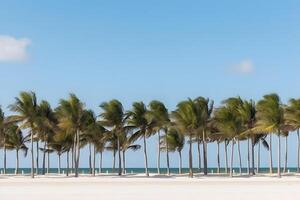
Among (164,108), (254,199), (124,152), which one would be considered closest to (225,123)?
(164,108)

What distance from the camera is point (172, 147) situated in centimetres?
7762

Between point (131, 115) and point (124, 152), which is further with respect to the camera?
point (124, 152)

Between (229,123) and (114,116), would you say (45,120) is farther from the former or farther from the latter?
(229,123)

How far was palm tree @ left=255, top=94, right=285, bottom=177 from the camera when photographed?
58.4m

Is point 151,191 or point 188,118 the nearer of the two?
point 151,191

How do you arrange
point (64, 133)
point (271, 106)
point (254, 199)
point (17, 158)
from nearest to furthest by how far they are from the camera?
point (254, 199) < point (271, 106) < point (64, 133) < point (17, 158)

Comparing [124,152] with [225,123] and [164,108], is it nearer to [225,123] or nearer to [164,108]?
[164,108]

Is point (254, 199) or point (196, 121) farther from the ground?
point (196, 121)

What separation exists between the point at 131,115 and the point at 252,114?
605 inches

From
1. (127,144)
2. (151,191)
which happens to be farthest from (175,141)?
(151,191)

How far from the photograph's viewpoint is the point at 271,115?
5831 centimetres

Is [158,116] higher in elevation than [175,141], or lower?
higher

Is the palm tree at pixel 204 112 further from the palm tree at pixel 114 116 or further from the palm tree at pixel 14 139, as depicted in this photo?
the palm tree at pixel 14 139

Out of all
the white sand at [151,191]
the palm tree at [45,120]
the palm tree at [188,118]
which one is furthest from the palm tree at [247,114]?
the white sand at [151,191]
